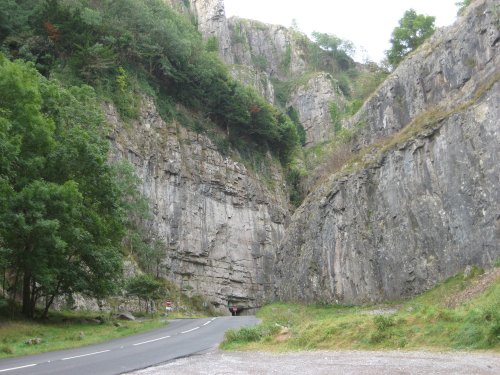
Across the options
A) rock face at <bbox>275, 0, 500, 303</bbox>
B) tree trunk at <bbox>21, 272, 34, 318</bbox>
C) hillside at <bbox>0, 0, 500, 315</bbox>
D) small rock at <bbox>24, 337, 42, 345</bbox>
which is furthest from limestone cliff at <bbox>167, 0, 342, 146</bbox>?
small rock at <bbox>24, 337, 42, 345</bbox>

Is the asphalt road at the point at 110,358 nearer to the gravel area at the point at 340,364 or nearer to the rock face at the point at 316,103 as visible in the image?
the gravel area at the point at 340,364

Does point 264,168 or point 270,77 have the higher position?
point 270,77

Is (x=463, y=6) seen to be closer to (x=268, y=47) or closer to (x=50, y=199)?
(x=50, y=199)

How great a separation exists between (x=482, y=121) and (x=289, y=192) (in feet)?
113

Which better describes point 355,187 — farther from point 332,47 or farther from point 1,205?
point 332,47

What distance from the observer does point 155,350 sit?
13156 millimetres

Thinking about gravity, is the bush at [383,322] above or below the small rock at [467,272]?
below

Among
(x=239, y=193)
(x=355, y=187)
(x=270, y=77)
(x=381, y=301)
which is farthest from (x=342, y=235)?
(x=270, y=77)

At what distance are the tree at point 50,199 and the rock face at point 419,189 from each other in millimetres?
14293

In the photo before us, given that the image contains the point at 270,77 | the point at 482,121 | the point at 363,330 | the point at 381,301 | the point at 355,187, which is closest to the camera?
the point at 363,330

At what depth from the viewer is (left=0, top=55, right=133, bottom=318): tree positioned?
1812 cm

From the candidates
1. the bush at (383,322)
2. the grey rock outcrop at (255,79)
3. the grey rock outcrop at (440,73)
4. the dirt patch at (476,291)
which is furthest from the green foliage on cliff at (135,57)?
the bush at (383,322)

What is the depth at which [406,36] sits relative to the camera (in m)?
45.5

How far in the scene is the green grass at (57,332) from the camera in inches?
588
